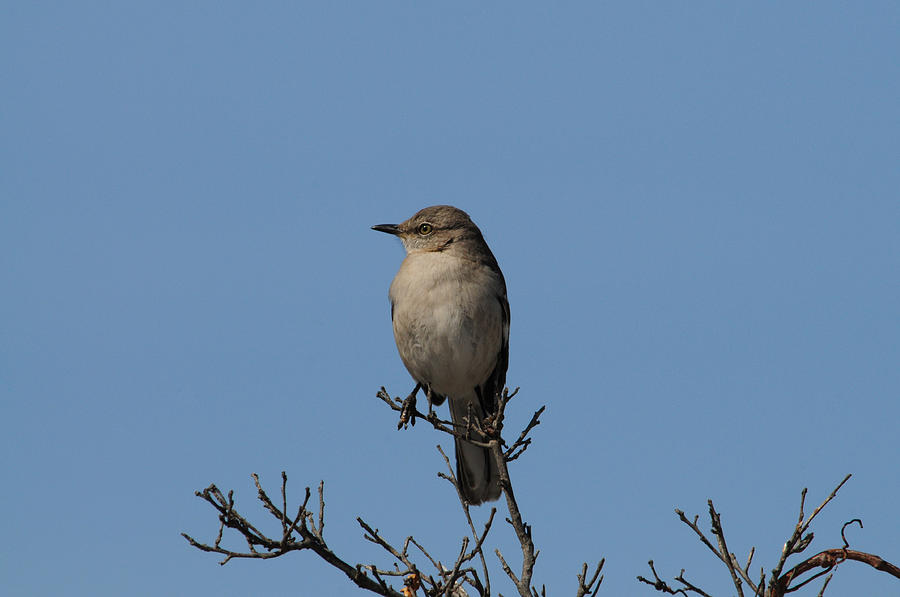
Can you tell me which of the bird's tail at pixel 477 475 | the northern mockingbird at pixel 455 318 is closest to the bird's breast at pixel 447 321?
the northern mockingbird at pixel 455 318

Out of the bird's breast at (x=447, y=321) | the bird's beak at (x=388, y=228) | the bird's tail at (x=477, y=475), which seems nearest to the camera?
the bird's breast at (x=447, y=321)

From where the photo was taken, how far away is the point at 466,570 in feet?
15.3

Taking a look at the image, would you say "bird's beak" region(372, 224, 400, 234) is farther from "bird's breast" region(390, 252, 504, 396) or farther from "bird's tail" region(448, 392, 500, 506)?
"bird's tail" region(448, 392, 500, 506)

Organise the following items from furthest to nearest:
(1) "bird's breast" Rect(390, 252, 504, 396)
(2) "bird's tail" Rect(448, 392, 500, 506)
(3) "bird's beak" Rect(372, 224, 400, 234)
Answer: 1. (3) "bird's beak" Rect(372, 224, 400, 234)
2. (2) "bird's tail" Rect(448, 392, 500, 506)
3. (1) "bird's breast" Rect(390, 252, 504, 396)

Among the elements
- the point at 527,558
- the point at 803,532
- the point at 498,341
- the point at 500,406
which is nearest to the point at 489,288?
the point at 498,341

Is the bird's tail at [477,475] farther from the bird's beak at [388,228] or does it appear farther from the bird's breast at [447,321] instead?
the bird's beak at [388,228]

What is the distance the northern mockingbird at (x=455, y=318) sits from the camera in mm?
7230

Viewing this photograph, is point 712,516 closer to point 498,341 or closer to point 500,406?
point 500,406

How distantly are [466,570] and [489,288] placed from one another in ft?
10.3

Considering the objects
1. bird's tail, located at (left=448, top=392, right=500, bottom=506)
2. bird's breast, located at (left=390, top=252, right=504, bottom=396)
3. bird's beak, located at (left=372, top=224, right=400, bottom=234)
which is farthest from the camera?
bird's beak, located at (left=372, top=224, right=400, bottom=234)

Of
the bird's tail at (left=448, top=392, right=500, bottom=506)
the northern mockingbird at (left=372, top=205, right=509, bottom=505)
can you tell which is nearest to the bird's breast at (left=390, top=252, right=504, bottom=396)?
the northern mockingbird at (left=372, top=205, right=509, bottom=505)

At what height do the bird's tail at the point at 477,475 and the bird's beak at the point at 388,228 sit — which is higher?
the bird's beak at the point at 388,228

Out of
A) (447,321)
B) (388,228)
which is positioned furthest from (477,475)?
(388,228)

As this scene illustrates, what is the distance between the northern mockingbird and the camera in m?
7.23
